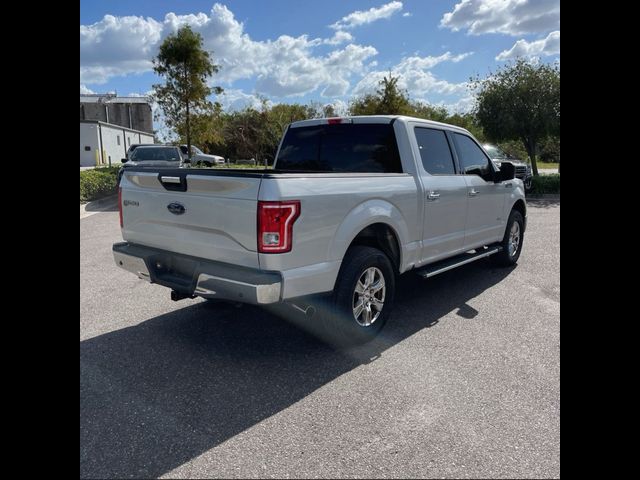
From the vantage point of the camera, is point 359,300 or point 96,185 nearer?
point 359,300

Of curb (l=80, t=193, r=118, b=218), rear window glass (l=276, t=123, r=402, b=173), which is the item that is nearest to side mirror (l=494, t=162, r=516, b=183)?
rear window glass (l=276, t=123, r=402, b=173)

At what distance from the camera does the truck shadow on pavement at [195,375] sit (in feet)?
8.60

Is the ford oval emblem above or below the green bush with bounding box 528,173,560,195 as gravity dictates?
below

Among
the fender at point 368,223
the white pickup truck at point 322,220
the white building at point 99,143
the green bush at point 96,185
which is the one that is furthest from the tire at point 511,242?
the white building at point 99,143

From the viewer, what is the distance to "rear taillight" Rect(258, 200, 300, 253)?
10.1 feet

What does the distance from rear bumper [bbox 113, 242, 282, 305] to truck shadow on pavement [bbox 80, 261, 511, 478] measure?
63cm

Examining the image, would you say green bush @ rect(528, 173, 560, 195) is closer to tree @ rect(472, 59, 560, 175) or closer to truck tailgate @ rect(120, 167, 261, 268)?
tree @ rect(472, 59, 560, 175)

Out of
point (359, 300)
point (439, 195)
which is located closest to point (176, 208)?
point (359, 300)

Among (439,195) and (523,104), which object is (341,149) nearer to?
(439,195)

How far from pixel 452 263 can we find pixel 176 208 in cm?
297

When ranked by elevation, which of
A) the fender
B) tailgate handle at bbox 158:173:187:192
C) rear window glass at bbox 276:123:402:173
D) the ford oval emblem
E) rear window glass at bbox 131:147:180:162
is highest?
rear window glass at bbox 131:147:180:162

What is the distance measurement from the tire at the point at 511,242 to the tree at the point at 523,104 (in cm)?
1260

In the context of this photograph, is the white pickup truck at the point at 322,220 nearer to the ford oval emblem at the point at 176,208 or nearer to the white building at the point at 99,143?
the ford oval emblem at the point at 176,208

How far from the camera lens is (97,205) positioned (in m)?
14.3
